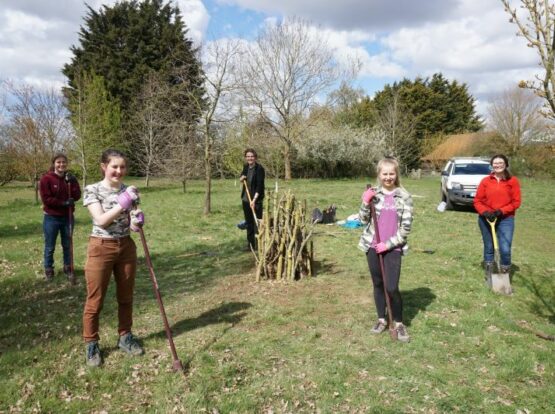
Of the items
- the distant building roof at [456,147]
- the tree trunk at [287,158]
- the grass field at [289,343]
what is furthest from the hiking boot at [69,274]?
the distant building roof at [456,147]

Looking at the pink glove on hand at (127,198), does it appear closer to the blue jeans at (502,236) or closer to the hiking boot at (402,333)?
the hiking boot at (402,333)

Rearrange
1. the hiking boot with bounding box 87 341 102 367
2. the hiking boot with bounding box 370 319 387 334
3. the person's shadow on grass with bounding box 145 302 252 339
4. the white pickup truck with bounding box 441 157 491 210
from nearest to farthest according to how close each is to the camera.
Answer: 1. the hiking boot with bounding box 87 341 102 367
2. the hiking boot with bounding box 370 319 387 334
3. the person's shadow on grass with bounding box 145 302 252 339
4. the white pickup truck with bounding box 441 157 491 210

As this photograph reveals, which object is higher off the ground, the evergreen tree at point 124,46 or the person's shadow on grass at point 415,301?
the evergreen tree at point 124,46

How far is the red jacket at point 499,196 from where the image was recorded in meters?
6.02

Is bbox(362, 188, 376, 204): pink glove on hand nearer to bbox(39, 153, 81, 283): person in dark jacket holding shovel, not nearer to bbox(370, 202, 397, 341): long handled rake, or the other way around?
bbox(370, 202, 397, 341): long handled rake

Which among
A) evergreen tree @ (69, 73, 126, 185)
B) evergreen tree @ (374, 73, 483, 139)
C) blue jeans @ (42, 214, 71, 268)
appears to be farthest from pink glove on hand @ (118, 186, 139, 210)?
evergreen tree @ (374, 73, 483, 139)

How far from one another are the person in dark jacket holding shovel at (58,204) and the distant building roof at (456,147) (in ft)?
111

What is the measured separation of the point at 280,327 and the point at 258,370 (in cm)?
94

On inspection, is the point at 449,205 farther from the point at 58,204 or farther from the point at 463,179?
the point at 58,204

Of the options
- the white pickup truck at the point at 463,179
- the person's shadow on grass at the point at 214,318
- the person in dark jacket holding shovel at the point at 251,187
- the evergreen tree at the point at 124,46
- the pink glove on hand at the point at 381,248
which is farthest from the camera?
the evergreen tree at the point at 124,46

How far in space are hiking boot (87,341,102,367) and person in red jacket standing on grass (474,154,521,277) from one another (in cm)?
510

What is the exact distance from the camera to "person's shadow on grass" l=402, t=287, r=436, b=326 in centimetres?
503

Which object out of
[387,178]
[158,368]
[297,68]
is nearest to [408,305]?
[387,178]

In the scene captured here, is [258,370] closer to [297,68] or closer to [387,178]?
[387,178]
